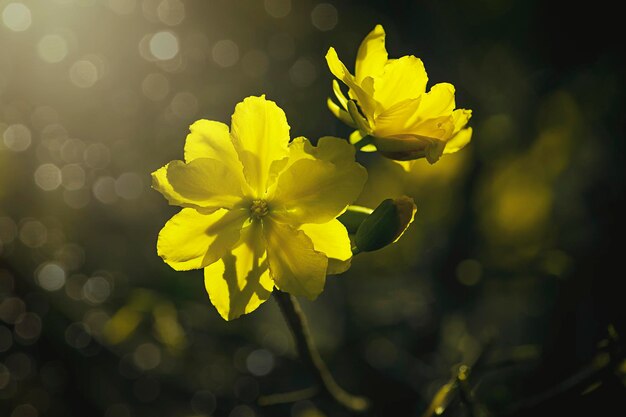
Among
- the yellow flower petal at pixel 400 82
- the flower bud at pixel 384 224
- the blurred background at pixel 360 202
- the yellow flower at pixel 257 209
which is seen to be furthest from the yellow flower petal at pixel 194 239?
the blurred background at pixel 360 202

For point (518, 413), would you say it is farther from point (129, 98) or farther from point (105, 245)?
point (129, 98)

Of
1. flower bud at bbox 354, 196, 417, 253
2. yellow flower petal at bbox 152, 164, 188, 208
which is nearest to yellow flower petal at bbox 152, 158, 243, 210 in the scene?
yellow flower petal at bbox 152, 164, 188, 208

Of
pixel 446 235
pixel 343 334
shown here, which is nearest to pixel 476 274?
pixel 446 235

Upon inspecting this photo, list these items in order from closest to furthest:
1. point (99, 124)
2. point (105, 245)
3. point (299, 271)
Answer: point (299, 271) < point (105, 245) < point (99, 124)

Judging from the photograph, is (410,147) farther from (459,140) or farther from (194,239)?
(194,239)

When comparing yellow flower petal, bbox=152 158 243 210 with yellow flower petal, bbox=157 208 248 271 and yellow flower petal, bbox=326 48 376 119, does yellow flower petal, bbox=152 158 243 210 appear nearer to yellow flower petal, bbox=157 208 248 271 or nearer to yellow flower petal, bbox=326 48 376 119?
yellow flower petal, bbox=157 208 248 271

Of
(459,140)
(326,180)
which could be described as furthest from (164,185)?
(459,140)

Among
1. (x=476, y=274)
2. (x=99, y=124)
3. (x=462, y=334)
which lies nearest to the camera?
(x=462, y=334)
